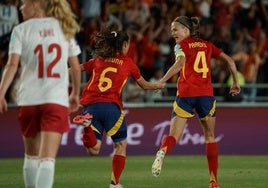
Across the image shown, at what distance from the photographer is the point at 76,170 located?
15.2m

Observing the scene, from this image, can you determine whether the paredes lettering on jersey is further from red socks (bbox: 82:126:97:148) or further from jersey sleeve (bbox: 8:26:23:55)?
jersey sleeve (bbox: 8:26:23:55)

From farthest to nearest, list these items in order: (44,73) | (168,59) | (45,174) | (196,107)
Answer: (168,59)
(196,107)
(44,73)
(45,174)

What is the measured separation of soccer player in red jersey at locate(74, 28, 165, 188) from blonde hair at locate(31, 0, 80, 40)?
3.05 meters

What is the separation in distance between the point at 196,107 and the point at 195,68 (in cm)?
52

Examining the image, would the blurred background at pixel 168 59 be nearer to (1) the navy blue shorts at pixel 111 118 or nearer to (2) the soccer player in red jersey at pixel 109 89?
(2) the soccer player in red jersey at pixel 109 89

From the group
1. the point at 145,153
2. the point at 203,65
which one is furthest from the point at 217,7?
the point at 203,65

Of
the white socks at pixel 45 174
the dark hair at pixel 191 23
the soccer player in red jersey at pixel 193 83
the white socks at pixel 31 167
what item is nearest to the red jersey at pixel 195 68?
the soccer player in red jersey at pixel 193 83

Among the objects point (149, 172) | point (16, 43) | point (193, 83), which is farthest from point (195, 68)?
point (16, 43)

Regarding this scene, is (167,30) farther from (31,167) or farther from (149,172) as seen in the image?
(31,167)

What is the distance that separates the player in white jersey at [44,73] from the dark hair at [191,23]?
3.78 m

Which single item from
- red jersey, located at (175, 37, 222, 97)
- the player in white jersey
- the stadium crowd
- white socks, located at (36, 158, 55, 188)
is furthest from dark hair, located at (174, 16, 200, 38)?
the stadium crowd

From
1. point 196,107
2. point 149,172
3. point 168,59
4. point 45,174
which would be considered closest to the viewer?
point 45,174

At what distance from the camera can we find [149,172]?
48.8ft

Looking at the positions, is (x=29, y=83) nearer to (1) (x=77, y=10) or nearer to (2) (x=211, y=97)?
(2) (x=211, y=97)
